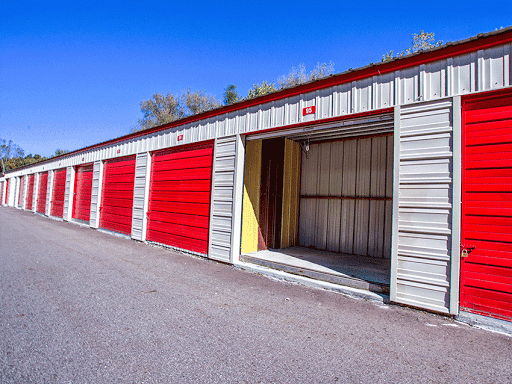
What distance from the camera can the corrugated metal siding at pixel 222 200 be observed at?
7145mm

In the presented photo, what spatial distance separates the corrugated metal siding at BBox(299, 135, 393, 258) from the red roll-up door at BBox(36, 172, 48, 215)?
19876 mm

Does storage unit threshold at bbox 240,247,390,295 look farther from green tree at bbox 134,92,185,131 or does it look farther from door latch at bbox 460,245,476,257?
green tree at bbox 134,92,185,131

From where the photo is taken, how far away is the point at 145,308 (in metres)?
4.02

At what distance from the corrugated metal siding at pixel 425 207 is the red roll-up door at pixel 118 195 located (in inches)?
368

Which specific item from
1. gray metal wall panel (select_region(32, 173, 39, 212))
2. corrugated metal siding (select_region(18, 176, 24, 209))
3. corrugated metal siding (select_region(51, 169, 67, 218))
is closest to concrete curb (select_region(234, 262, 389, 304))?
corrugated metal siding (select_region(51, 169, 67, 218))

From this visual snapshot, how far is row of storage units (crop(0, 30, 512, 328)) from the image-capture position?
3.88m

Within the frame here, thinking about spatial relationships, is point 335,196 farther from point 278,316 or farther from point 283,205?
point 278,316

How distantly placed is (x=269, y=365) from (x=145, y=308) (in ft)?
6.96

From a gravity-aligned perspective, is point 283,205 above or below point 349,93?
below

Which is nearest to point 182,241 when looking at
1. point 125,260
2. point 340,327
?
point 125,260

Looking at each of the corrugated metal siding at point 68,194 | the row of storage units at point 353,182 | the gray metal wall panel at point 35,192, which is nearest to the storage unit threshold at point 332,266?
the row of storage units at point 353,182

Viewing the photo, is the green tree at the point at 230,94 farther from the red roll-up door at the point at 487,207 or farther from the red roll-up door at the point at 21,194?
the red roll-up door at the point at 487,207

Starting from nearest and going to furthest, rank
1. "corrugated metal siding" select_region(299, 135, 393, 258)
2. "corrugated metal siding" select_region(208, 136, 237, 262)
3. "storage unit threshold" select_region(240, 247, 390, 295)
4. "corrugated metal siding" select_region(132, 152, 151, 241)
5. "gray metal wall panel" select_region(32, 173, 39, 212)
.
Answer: "storage unit threshold" select_region(240, 247, 390, 295), "corrugated metal siding" select_region(208, 136, 237, 262), "corrugated metal siding" select_region(299, 135, 393, 258), "corrugated metal siding" select_region(132, 152, 151, 241), "gray metal wall panel" select_region(32, 173, 39, 212)

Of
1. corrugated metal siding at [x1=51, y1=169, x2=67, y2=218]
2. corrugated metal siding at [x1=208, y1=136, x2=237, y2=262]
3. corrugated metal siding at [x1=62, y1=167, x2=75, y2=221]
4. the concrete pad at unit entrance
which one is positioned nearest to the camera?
the concrete pad at unit entrance
